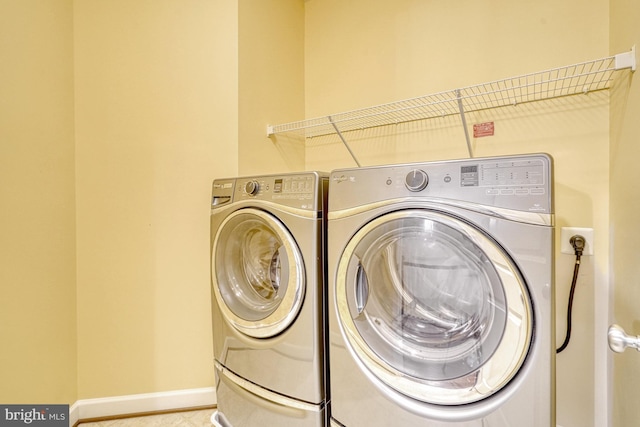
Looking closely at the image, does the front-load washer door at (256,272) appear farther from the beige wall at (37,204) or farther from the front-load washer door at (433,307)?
the beige wall at (37,204)

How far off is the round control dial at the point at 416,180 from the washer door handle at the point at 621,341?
52 cm

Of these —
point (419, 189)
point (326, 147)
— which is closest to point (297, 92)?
point (326, 147)

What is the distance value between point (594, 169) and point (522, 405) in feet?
3.47

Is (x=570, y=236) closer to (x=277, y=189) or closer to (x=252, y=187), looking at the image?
(x=277, y=189)

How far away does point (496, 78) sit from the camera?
1.38m

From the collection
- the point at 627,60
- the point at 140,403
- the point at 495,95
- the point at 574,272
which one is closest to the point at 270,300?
the point at 140,403

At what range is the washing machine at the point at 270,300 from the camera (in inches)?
41.9

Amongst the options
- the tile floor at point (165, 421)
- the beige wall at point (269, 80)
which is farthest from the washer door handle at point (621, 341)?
the tile floor at point (165, 421)

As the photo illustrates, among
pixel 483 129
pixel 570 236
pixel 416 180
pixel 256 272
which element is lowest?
pixel 256 272

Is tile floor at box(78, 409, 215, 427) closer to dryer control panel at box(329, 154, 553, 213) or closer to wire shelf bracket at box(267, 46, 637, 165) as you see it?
dryer control panel at box(329, 154, 553, 213)

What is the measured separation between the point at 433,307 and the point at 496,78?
3.94 feet

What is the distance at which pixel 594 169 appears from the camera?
119 cm

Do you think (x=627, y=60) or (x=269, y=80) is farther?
(x=269, y=80)

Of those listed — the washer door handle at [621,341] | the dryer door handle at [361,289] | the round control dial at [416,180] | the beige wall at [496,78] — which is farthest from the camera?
the beige wall at [496,78]
